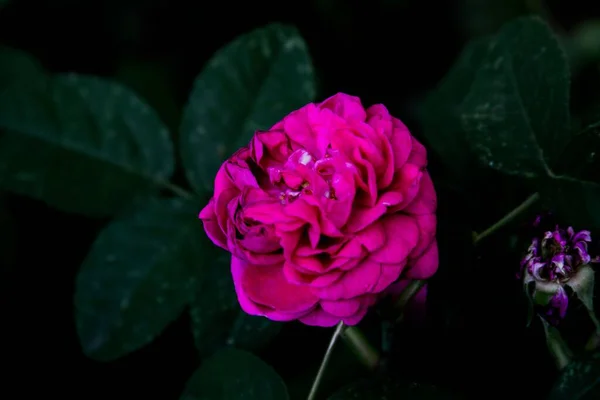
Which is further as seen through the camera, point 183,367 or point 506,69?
point 183,367

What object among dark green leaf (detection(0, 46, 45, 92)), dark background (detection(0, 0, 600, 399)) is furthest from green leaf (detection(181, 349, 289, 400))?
dark green leaf (detection(0, 46, 45, 92))

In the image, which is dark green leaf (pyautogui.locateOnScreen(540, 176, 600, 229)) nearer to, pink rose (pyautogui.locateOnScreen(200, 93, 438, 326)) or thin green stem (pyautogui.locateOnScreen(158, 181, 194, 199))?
pink rose (pyautogui.locateOnScreen(200, 93, 438, 326))

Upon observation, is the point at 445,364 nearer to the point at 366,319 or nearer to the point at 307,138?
the point at 366,319

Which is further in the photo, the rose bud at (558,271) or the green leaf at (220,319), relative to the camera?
the green leaf at (220,319)

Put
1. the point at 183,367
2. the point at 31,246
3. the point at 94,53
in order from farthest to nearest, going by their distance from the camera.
Result: the point at 94,53, the point at 31,246, the point at 183,367

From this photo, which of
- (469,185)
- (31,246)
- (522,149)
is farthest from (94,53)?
(522,149)

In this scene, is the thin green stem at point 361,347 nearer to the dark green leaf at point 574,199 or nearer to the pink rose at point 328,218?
the pink rose at point 328,218

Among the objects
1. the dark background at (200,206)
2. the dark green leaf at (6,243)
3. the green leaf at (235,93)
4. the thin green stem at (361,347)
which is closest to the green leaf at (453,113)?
the dark background at (200,206)
